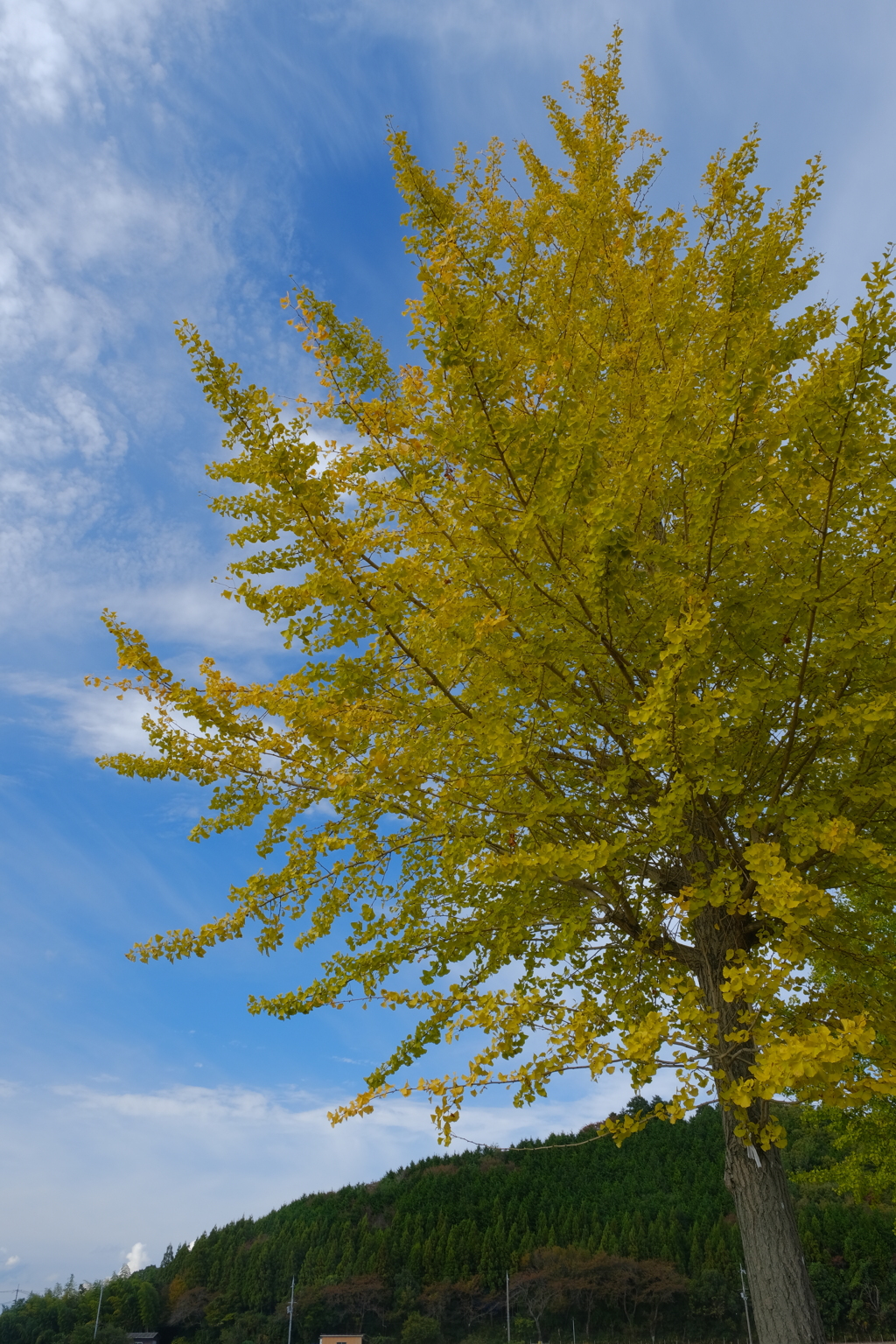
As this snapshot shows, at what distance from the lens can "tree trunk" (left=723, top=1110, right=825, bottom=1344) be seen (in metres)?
4.14

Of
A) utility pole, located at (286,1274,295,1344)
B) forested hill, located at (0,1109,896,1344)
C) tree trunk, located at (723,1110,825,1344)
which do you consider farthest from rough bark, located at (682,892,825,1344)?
utility pole, located at (286,1274,295,1344)

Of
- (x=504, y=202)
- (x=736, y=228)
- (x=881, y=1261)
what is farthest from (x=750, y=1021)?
(x=881, y=1261)

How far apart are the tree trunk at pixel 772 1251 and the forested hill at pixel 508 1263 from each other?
32.0 metres

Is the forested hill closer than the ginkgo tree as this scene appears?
No

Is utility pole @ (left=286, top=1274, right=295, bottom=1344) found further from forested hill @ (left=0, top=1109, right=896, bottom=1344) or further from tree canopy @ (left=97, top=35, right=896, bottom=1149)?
tree canopy @ (left=97, top=35, right=896, bottom=1149)

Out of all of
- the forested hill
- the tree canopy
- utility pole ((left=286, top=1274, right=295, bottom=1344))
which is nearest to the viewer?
the tree canopy

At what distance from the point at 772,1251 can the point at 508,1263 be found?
37.7 m

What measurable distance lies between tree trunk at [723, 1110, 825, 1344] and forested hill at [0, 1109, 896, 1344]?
1259 inches

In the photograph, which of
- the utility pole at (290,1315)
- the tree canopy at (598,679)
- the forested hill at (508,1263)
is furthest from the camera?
the utility pole at (290,1315)

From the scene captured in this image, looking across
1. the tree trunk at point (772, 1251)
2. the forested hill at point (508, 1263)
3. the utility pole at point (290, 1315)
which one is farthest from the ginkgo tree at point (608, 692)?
the utility pole at point (290, 1315)

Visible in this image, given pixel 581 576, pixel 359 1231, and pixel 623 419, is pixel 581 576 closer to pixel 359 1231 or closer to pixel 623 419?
pixel 623 419

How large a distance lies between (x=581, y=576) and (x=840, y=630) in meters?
1.34

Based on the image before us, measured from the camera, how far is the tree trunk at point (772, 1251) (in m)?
4.14

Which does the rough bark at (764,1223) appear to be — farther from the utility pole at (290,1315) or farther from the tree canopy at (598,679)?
the utility pole at (290,1315)
